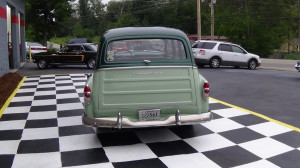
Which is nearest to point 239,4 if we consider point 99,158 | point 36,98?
point 36,98

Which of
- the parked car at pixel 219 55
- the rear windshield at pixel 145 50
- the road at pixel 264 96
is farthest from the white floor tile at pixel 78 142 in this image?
the parked car at pixel 219 55

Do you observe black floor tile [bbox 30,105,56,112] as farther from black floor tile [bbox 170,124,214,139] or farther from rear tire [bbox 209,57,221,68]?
rear tire [bbox 209,57,221,68]

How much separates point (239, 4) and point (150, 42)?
164 ft

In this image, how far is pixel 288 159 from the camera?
447 centimetres

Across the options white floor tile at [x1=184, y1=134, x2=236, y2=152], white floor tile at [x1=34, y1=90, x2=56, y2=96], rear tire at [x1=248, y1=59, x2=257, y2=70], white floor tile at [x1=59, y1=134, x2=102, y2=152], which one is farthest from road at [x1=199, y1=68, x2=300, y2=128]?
rear tire at [x1=248, y1=59, x2=257, y2=70]

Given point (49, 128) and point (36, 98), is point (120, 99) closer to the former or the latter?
point (49, 128)

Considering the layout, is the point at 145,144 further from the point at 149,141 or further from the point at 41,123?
the point at 41,123

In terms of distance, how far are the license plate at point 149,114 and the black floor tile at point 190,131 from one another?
34.6 inches

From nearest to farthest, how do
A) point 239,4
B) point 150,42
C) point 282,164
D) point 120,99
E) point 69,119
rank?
1. point 282,164
2. point 120,99
3. point 150,42
4. point 69,119
5. point 239,4

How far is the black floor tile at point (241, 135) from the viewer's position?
5.31 metres

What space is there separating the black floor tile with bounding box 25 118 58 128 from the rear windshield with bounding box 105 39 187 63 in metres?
1.99

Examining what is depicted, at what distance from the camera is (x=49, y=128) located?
19.5 ft

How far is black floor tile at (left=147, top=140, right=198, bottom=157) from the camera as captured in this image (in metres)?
4.76

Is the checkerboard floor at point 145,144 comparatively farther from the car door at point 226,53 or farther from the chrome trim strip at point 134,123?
the car door at point 226,53
